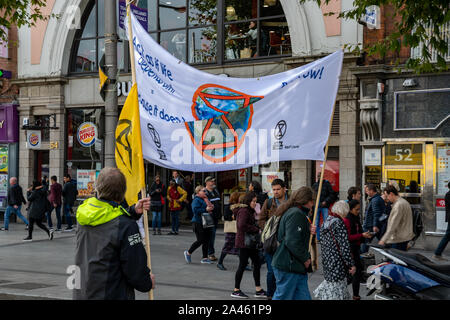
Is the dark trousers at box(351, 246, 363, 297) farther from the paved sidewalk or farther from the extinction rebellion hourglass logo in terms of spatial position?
the extinction rebellion hourglass logo

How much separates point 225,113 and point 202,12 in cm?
1255

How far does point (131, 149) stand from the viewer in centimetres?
612

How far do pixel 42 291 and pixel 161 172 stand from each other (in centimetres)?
1154

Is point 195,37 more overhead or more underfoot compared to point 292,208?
more overhead

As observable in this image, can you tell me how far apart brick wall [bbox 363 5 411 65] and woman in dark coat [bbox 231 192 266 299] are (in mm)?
7972

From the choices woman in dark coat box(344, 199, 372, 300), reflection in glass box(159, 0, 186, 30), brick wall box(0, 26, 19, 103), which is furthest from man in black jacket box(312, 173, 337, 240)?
brick wall box(0, 26, 19, 103)

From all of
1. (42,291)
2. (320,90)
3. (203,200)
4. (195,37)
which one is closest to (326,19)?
(195,37)

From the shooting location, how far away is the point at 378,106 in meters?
16.0

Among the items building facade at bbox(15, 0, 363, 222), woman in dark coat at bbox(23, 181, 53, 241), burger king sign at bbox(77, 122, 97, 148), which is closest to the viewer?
woman in dark coat at bbox(23, 181, 53, 241)

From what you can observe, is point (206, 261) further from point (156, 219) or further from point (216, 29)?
point (216, 29)

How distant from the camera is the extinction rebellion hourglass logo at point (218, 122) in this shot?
7.39 m

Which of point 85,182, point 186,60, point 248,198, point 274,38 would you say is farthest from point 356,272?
point 85,182

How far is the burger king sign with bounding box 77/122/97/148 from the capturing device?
20953 millimetres
